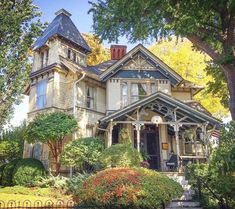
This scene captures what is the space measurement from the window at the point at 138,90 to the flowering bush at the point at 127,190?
1300cm

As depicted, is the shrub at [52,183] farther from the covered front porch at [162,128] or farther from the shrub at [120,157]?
the covered front porch at [162,128]

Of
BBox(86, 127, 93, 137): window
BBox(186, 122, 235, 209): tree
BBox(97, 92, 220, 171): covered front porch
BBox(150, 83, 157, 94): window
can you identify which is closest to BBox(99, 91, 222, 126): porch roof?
BBox(97, 92, 220, 171): covered front porch

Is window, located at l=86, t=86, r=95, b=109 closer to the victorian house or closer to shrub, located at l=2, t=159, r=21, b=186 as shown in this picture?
the victorian house

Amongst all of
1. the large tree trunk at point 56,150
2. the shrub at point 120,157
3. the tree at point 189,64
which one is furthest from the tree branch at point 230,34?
the tree at point 189,64

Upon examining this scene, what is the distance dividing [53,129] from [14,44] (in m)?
6.13

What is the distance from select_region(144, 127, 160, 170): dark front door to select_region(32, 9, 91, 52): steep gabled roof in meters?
9.44

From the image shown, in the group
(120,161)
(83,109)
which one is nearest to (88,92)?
(83,109)

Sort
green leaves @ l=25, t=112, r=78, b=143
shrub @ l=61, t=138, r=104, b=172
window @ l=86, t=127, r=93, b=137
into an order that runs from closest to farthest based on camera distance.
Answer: shrub @ l=61, t=138, r=104, b=172 → green leaves @ l=25, t=112, r=78, b=143 → window @ l=86, t=127, r=93, b=137

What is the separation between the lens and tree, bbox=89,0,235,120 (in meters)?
11.6

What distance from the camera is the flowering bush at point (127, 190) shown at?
852 centimetres

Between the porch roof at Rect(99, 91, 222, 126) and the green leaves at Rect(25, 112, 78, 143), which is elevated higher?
the porch roof at Rect(99, 91, 222, 126)

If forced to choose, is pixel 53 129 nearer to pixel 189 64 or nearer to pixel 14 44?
pixel 14 44

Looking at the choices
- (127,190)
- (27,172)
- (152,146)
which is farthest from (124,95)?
(127,190)

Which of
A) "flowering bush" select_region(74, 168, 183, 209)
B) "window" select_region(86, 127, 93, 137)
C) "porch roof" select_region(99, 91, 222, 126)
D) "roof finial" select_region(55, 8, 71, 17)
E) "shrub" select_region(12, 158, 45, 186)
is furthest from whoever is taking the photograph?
"roof finial" select_region(55, 8, 71, 17)
